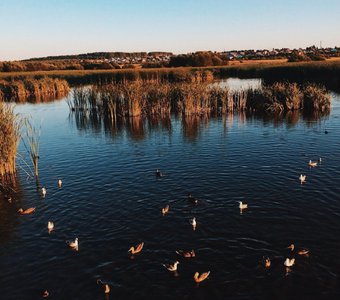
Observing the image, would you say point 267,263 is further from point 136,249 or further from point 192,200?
point 192,200

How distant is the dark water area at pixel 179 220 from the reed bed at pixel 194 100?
513 inches

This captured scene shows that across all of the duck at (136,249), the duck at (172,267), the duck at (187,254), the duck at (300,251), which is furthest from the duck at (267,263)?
the duck at (136,249)

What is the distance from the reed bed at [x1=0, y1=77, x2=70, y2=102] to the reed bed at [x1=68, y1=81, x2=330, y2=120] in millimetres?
30000

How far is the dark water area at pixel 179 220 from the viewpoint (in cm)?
1307

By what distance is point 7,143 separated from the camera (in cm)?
2362

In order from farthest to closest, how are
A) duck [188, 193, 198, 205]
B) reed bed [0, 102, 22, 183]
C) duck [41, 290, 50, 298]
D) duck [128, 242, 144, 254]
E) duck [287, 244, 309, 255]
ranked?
1. reed bed [0, 102, 22, 183]
2. duck [188, 193, 198, 205]
3. duck [128, 242, 144, 254]
4. duck [287, 244, 309, 255]
5. duck [41, 290, 50, 298]

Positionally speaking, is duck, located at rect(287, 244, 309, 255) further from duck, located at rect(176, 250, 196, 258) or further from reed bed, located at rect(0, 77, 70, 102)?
reed bed, located at rect(0, 77, 70, 102)

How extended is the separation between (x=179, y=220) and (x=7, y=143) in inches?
508

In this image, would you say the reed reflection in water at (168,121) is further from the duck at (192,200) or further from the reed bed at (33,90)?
the reed bed at (33,90)

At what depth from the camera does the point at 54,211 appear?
19.6 meters

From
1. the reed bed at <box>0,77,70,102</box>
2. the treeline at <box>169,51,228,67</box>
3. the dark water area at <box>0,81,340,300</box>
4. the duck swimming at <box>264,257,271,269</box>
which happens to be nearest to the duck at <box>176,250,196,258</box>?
the dark water area at <box>0,81,340,300</box>

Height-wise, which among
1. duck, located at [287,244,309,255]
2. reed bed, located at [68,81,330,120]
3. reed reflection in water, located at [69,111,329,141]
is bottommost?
duck, located at [287,244,309,255]

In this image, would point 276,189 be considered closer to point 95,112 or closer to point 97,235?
point 97,235

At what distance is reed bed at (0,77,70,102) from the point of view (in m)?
74.0
